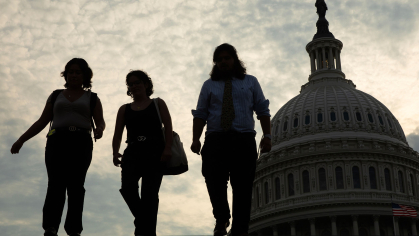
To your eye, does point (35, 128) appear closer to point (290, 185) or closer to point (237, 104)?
point (237, 104)

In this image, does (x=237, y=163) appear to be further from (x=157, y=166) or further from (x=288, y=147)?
(x=288, y=147)

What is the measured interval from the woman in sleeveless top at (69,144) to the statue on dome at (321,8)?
337 feet

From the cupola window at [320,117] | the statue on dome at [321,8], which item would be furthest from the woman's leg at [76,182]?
the statue on dome at [321,8]

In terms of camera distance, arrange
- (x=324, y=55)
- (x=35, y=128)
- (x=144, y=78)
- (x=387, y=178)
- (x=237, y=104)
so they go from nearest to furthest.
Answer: (x=237, y=104) → (x=35, y=128) → (x=144, y=78) → (x=387, y=178) → (x=324, y=55)

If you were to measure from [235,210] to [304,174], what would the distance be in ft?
240

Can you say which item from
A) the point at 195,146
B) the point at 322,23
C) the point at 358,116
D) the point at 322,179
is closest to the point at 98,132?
the point at 195,146

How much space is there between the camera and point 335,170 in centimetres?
8044

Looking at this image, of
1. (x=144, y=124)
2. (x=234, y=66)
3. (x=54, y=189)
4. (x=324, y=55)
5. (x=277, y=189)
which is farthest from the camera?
(x=324, y=55)

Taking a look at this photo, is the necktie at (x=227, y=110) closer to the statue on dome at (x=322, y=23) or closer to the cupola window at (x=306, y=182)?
the cupola window at (x=306, y=182)

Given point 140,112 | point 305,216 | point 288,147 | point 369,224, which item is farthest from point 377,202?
point 140,112

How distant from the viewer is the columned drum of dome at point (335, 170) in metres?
75.4

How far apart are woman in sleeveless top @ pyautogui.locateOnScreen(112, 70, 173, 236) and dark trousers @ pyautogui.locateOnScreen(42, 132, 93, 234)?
1.94 feet

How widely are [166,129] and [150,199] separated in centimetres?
115

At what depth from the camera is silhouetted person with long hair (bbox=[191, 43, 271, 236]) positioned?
9.74 meters
